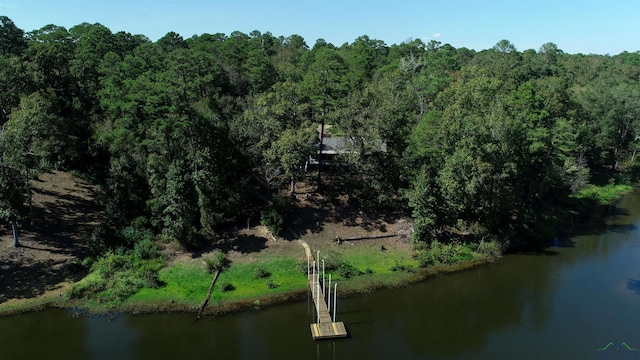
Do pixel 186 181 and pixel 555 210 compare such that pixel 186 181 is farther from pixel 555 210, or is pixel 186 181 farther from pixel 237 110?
pixel 555 210

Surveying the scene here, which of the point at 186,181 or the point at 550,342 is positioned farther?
the point at 186,181

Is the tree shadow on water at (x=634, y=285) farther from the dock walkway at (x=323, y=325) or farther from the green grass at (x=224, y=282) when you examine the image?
the green grass at (x=224, y=282)

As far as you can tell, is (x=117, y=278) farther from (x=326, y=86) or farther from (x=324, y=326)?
(x=326, y=86)

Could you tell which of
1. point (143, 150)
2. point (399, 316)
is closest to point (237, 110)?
point (143, 150)

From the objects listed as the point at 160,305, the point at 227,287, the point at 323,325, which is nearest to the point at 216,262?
the point at 227,287

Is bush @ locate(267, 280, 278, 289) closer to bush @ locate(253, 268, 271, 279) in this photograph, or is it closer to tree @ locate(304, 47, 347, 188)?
bush @ locate(253, 268, 271, 279)

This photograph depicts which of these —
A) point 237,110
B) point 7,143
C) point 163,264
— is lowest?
point 163,264

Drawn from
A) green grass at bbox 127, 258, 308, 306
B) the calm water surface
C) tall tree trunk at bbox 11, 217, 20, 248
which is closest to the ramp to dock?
the calm water surface
